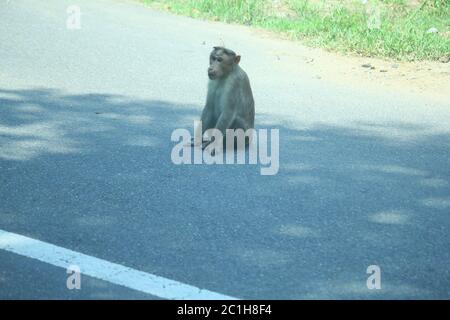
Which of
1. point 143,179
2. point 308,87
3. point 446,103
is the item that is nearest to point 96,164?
point 143,179

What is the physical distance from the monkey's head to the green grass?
449 cm

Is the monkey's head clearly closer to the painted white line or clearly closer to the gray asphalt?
the gray asphalt

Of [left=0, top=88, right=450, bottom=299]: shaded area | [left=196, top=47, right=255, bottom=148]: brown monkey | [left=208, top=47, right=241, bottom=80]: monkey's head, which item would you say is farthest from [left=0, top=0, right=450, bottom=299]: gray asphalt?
[left=208, top=47, right=241, bottom=80]: monkey's head

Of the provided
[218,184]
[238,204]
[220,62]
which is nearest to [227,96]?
[220,62]

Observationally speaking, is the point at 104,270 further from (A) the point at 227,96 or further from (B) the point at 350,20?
(B) the point at 350,20

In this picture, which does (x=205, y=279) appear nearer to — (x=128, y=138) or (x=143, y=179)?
(x=143, y=179)

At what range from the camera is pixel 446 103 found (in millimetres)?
9055

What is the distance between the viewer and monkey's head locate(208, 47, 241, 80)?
270 inches

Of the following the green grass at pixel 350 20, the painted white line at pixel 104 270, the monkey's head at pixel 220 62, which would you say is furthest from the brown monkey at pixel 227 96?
the green grass at pixel 350 20

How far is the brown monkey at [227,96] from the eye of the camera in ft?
22.6

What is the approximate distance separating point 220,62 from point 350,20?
6009mm

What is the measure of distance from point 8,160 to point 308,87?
14.5ft

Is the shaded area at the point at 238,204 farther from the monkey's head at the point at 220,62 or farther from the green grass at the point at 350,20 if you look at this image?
the green grass at the point at 350,20

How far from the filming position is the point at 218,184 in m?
6.04
